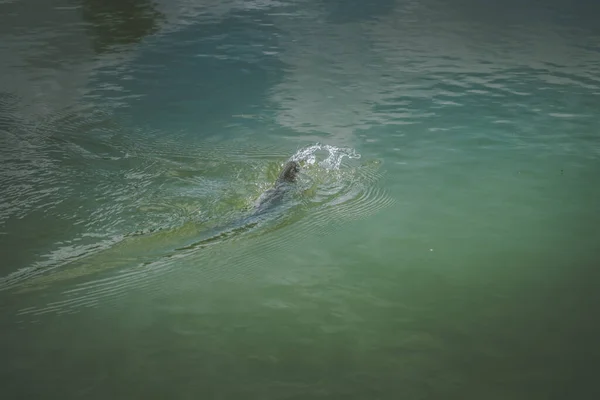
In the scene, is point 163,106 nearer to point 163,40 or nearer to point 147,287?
point 163,40

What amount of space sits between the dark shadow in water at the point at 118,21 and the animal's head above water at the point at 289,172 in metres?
4.95

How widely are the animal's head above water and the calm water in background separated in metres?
0.18

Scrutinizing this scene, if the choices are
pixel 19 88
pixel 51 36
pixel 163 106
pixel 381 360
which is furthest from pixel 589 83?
pixel 51 36

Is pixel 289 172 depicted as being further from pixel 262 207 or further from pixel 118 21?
pixel 118 21

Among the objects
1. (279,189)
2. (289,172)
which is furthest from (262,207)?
(289,172)

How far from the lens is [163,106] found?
7258mm

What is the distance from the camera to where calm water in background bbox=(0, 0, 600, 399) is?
3.46m

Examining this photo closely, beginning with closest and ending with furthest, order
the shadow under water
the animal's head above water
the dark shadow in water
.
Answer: the shadow under water < the animal's head above water < the dark shadow in water

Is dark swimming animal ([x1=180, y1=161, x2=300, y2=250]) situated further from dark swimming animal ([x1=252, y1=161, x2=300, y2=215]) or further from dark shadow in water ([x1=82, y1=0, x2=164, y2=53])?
dark shadow in water ([x1=82, y1=0, x2=164, y2=53])

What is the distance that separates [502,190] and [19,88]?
557 centimetres

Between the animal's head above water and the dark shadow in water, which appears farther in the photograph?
the dark shadow in water

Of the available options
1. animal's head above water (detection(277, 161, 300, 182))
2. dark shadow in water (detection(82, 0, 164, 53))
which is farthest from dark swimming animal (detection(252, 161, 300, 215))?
dark shadow in water (detection(82, 0, 164, 53))

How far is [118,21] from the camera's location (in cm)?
1097

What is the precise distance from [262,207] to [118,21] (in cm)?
720
